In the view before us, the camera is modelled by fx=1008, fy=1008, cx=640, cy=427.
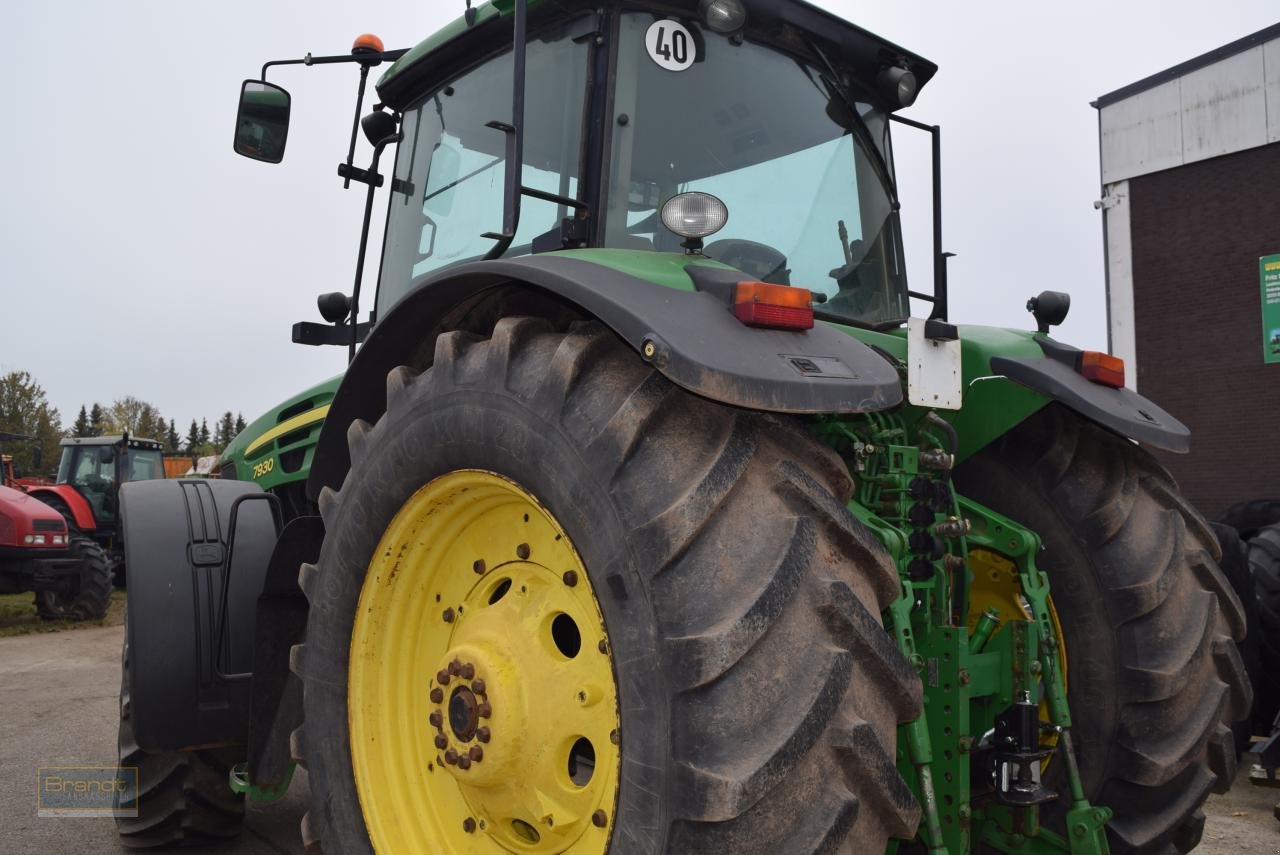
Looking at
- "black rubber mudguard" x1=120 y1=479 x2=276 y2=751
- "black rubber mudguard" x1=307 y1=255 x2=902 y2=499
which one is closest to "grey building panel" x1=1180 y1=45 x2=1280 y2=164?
"black rubber mudguard" x1=307 y1=255 x2=902 y2=499

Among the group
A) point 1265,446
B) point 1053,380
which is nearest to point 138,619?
point 1053,380

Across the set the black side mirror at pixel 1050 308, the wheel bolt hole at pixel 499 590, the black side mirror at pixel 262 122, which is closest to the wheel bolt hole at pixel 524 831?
the wheel bolt hole at pixel 499 590

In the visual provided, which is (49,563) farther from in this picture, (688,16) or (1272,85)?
(1272,85)

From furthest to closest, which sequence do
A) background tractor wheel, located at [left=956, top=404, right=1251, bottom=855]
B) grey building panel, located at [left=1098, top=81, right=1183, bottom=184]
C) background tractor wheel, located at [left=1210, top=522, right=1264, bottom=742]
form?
1. grey building panel, located at [left=1098, top=81, right=1183, bottom=184]
2. background tractor wheel, located at [left=1210, top=522, right=1264, bottom=742]
3. background tractor wheel, located at [left=956, top=404, right=1251, bottom=855]

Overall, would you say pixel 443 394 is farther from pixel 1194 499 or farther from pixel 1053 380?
pixel 1194 499

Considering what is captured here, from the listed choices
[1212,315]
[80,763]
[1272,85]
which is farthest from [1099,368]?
[1212,315]

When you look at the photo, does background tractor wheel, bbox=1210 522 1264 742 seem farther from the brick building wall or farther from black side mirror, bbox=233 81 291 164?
the brick building wall

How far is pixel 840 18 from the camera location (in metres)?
3.10

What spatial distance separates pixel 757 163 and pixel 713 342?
128 centimetres

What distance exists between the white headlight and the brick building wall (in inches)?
622

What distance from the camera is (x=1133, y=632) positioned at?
269cm

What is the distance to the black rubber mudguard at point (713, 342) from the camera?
5.76 ft

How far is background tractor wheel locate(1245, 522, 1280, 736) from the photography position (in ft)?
16.7

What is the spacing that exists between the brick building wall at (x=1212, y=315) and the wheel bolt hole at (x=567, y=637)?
624 inches
